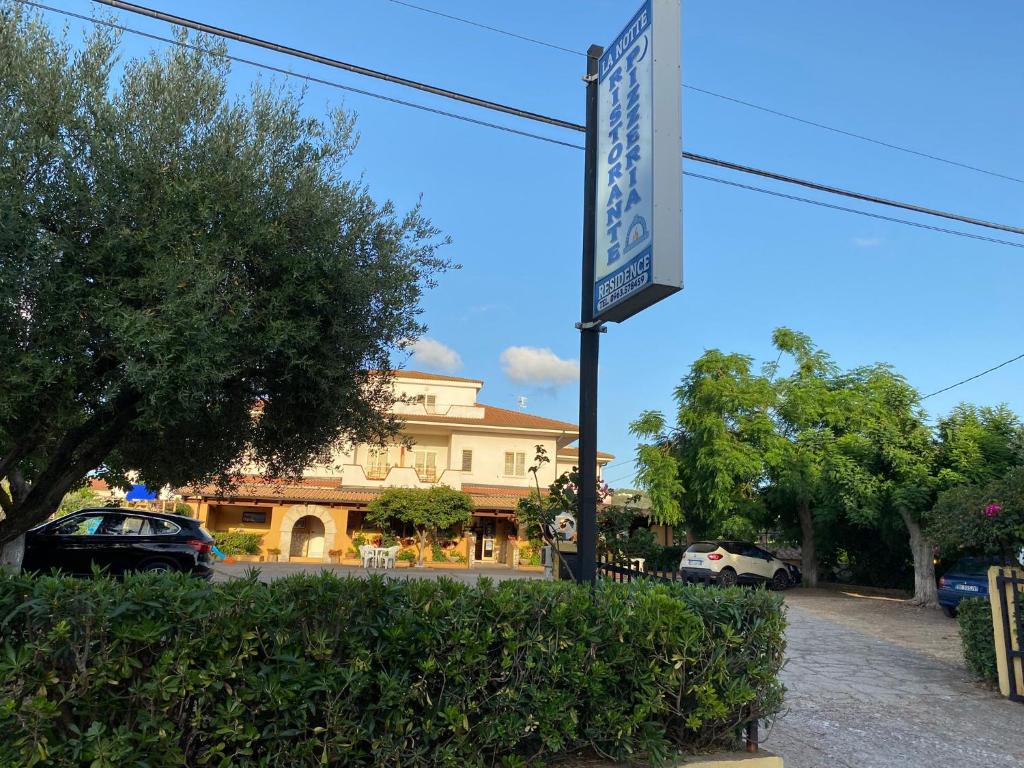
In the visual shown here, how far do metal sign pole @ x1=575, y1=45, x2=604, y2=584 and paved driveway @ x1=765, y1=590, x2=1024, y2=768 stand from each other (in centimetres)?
184

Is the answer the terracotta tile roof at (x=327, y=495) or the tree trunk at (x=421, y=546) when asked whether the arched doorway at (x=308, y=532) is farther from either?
the tree trunk at (x=421, y=546)

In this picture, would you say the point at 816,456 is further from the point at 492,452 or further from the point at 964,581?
the point at 492,452

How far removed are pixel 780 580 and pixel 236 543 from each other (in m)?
21.0

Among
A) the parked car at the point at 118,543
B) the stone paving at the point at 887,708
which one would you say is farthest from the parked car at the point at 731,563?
the parked car at the point at 118,543

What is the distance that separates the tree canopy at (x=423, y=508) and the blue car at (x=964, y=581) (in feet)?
63.1

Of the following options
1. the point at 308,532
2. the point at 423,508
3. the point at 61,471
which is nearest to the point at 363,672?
the point at 61,471

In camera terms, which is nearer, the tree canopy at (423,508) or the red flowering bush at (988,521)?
the red flowering bush at (988,521)

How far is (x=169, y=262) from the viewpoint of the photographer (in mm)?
5160

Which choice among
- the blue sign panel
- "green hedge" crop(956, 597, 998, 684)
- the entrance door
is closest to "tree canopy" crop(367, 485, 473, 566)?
the entrance door

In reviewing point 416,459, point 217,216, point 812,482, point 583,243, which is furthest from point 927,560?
point 416,459

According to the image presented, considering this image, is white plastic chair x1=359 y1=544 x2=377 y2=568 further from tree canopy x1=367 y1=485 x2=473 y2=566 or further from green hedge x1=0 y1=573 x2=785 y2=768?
green hedge x1=0 y1=573 x2=785 y2=768

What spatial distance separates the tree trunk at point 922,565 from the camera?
Answer: 18.6 meters

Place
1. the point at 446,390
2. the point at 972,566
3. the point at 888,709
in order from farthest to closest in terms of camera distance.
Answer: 1. the point at 446,390
2. the point at 972,566
3. the point at 888,709

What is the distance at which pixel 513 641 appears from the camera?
3.86 metres
